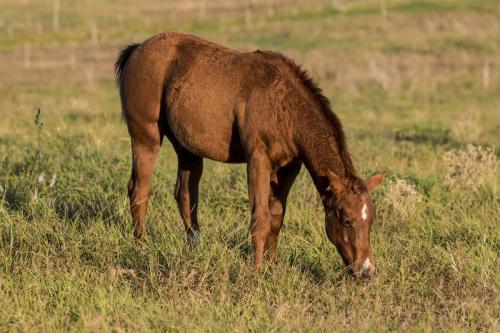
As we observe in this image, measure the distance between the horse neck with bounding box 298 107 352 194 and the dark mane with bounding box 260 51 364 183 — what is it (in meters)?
0.02

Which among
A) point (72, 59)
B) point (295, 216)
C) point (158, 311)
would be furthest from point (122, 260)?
point (72, 59)

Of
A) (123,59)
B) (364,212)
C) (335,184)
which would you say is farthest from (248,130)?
(123,59)

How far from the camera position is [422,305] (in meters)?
5.62

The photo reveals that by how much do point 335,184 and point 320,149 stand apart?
0.41m

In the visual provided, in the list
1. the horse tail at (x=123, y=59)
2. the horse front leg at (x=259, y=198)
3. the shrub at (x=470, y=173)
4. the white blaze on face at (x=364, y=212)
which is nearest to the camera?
the white blaze on face at (x=364, y=212)

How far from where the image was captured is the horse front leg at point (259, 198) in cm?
625

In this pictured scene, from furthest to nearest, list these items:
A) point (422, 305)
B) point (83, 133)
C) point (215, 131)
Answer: point (83, 133) < point (215, 131) < point (422, 305)

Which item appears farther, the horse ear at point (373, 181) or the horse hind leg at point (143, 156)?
the horse hind leg at point (143, 156)

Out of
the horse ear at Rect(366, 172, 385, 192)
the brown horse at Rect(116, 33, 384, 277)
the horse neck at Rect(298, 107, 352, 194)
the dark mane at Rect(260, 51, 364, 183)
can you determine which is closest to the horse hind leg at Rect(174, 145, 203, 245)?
the brown horse at Rect(116, 33, 384, 277)

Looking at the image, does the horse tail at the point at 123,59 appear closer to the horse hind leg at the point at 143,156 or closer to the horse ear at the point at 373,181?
the horse hind leg at the point at 143,156

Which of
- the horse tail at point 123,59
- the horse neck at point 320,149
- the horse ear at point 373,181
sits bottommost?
the horse ear at point 373,181

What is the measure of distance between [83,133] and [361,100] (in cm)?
942

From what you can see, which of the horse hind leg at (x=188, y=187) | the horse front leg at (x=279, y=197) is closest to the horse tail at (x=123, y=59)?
the horse hind leg at (x=188, y=187)

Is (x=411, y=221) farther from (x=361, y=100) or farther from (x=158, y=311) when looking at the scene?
(x=361, y=100)
